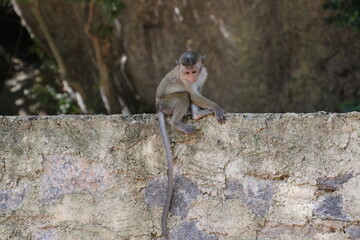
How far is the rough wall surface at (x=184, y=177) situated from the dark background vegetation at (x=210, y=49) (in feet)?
10.6

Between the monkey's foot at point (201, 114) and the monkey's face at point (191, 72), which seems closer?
the monkey's foot at point (201, 114)

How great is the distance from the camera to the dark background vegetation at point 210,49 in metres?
6.83

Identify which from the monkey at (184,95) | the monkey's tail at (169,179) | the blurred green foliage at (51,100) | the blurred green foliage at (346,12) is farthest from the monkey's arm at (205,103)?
the blurred green foliage at (51,100)

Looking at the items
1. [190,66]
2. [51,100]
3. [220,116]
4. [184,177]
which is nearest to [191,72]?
[190,66]

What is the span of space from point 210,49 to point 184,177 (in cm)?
413

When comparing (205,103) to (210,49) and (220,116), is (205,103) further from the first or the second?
(210,49)

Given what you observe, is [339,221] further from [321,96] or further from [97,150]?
[321,96]

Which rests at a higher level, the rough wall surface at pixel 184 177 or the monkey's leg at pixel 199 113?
the monkey's leg at pixel 199 113

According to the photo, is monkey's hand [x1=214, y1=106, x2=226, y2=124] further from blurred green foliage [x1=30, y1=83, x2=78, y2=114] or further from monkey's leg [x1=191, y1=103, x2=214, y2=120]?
blurred green foliage [x1=30, y1=83, x2=78, y2=114]

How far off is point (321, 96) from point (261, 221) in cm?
414

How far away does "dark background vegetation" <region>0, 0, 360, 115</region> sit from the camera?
6.83m

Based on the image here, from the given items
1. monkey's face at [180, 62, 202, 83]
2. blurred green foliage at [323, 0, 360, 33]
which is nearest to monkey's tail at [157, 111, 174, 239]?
monkey's face at [180, 62, 202, 83]

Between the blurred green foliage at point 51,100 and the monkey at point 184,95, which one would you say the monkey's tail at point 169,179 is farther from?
the blurred green foliage at point 51,100

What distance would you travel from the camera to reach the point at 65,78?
7715 mm
